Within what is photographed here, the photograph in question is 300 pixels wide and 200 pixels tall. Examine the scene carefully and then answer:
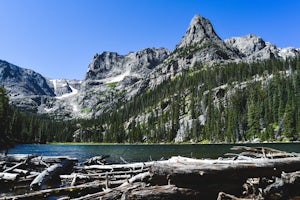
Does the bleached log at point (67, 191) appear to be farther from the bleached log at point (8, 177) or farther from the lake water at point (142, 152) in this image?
the lake water at point (142, 152)

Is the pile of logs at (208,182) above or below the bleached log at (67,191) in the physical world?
above

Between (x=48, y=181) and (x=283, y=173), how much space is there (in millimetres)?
15749

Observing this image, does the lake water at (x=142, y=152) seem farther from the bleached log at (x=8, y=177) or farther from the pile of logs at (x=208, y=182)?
the pile of logs at (x=208, y=182)

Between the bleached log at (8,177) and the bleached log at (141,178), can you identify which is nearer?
the bleached log at (141,178)

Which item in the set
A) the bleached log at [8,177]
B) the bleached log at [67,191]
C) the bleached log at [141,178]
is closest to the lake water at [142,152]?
the bleached log at [67,191]

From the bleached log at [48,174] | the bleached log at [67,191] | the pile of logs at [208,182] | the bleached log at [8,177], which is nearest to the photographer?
the pile of logs at [208,182]

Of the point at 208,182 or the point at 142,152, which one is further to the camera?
the point at 142,152

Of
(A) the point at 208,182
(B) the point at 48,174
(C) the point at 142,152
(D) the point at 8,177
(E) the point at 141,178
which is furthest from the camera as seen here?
(C) the point at 142,152

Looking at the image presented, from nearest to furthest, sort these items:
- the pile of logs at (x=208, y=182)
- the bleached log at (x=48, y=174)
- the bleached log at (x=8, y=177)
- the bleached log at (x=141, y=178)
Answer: the pile of logs at (x=208, y=182) < the bleached log at (x=141, y=178) < the bleached log at (x=48, y=174) < the bleached log at (x=8, y=177)

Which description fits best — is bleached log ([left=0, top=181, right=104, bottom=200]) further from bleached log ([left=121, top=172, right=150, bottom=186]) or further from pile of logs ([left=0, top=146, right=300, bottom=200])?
bleached log ([left=121, top=172, right=150, bottom=186])

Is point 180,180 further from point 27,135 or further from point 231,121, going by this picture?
point 27,135

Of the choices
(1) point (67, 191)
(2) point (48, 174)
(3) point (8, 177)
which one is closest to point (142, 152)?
(3) point (8, 177)

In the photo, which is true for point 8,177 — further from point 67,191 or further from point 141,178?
point 141,178

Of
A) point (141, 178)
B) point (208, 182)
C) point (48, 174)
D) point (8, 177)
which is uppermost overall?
point (208, 182)
